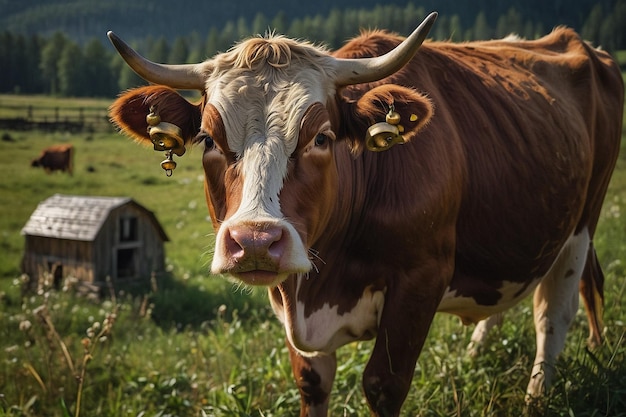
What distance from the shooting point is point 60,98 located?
431 inches

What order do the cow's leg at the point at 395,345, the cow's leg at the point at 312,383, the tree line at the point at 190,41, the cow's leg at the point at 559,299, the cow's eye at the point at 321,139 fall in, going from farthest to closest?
the tree line at the point at 190,41 < the cow's leg at the point at 559,299 < the cow's leg at the point at 312,383 < the cow's leg at the point at 395,345 < the cow's eye at the point at 321,139

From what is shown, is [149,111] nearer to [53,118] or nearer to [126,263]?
[126,263]

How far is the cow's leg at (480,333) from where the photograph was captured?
209 inches

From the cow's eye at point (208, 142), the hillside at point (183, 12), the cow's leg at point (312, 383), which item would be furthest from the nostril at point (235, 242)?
the hillside at point (183, 12)

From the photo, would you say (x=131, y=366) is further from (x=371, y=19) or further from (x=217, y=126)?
(x=371, y=19)

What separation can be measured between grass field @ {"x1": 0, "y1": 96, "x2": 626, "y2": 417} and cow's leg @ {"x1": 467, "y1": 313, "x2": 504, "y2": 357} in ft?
0.25

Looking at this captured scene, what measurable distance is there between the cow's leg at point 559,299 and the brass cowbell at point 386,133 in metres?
2.31

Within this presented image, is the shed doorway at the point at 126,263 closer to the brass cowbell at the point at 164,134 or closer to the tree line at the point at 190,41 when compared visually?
the tree line at the point at 190,41

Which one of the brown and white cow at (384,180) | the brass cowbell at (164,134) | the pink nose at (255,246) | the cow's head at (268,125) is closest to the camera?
the pink nose at (255,246)

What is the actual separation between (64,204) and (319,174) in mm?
6521

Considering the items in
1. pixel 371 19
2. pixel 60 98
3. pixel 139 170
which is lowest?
pixel 139 170

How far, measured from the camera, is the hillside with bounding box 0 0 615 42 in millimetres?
11883

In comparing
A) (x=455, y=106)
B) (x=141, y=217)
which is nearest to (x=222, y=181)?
(x=455, y=106)

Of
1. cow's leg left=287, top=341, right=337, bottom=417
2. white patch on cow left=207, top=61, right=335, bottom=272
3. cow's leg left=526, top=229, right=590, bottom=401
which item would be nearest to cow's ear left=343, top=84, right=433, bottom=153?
white patch on cow left=207, top=61, right=335, bottom=272
